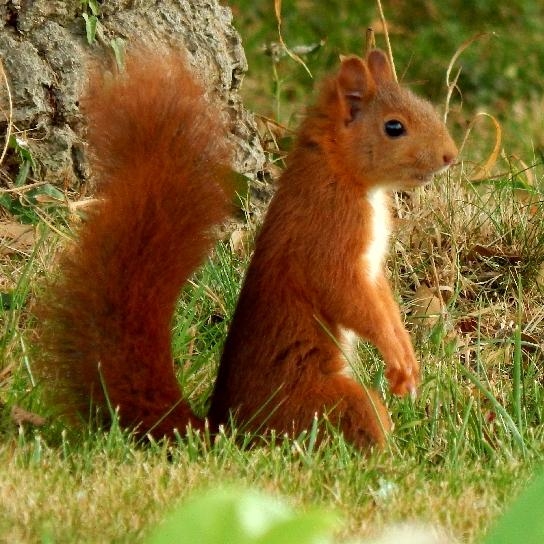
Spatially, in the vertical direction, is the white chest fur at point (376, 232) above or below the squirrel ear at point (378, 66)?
below

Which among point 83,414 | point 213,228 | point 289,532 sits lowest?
point 83,414

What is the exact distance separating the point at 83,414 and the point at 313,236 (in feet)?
2.08

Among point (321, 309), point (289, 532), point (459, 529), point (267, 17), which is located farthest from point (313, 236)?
point (267, 17)

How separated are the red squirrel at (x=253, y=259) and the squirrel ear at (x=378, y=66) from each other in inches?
Result: 3.2

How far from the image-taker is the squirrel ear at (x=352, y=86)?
295 cm

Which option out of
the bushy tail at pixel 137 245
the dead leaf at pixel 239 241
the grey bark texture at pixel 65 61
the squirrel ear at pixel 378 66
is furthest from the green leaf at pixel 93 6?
the bushy tail at pixel 137 245

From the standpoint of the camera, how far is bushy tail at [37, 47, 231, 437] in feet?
8.63

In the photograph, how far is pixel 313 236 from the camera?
2.77 m

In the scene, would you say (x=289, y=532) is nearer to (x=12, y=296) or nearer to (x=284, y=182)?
(x=284, y=182)

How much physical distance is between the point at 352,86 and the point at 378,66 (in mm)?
134

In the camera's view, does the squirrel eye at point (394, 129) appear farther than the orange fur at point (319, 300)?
Yes

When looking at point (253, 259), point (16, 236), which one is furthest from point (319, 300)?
point (16, 236)

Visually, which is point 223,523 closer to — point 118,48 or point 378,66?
point 378,66

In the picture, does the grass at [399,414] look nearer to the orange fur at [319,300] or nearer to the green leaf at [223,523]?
the orange fur at [319,300]
